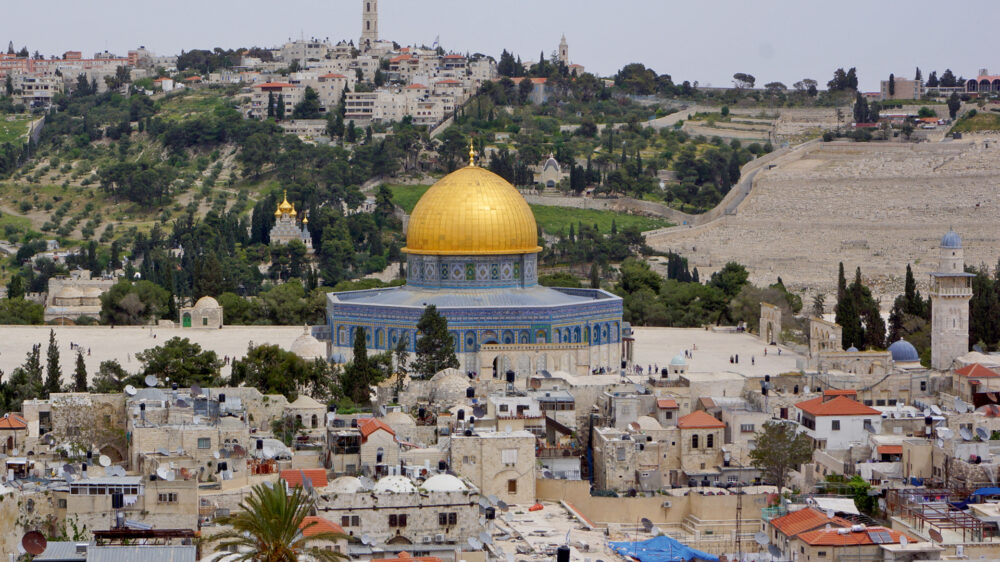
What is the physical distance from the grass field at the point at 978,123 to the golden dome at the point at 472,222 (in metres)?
42.2

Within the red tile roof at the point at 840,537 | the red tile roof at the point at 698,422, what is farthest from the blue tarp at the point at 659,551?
the red tile roof at the point at 698,422

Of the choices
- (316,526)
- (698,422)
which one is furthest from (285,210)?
(316,526)

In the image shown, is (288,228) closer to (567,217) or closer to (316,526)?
(567,217)

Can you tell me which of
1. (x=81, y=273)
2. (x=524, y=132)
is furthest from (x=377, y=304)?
(x=524, y=132)

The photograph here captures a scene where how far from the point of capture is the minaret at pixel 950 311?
3541 cm

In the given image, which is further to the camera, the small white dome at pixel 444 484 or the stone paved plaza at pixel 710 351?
the stone paved plaza at pixel 710 351

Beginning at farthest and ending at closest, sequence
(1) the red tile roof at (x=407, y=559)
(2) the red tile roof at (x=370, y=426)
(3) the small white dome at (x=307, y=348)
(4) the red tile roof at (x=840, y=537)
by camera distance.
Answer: (3) the small white dome at (x=307, y=348) < (2) the red tile roof at (x=370, y=426) < (4) the red tile roof at (x=840, y=537) < (1) the red tile roof at (x=407, y=559)

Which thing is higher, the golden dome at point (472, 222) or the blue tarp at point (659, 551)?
the golden dome at point (472, 222)

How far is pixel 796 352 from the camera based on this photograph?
1570 inches

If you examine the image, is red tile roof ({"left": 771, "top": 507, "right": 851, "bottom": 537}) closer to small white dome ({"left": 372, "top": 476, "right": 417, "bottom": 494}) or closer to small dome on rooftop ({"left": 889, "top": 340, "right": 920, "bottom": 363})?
small white dome ({"left": 372, "top": 476, "right": 417, "bottom": 494})

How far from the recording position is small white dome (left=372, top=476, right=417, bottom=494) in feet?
77.5

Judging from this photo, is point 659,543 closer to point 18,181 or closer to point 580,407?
point 580,407

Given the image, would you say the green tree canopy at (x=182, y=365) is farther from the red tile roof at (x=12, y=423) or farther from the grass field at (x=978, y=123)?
the grass field at (x=978, y=123)

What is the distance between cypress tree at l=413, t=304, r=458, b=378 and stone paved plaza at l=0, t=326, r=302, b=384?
3.52m
